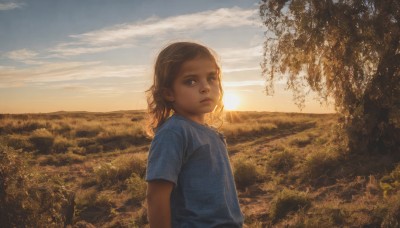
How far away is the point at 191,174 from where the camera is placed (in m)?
2.08

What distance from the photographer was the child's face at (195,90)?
2.22 m

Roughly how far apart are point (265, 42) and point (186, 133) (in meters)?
9.29

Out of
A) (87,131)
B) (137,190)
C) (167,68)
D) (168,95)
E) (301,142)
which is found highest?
(167,68)

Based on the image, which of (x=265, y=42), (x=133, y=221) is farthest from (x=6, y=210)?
(x=265, y=42)

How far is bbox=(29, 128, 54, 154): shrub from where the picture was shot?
1807 cm

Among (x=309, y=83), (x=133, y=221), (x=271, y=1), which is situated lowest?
(x=133, y=221)

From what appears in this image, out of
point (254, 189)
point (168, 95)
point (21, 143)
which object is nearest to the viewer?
point (168, 95)

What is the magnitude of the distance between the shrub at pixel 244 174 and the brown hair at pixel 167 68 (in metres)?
7.57

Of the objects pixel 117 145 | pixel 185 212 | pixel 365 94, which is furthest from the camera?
pixel 117 145

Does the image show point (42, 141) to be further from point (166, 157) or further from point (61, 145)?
point (166, 157)

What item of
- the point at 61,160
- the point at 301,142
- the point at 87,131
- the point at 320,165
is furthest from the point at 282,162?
the point at 87,131

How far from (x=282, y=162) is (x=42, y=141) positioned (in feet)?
40.4

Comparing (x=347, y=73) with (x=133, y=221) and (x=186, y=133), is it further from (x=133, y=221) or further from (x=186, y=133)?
(x=186, y=133)

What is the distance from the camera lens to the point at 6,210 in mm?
4754
